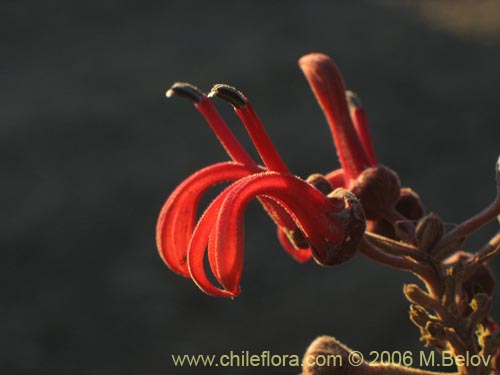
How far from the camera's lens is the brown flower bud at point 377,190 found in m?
2.64

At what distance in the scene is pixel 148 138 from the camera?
18672 millimetres

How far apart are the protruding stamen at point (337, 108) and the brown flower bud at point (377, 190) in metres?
0.11

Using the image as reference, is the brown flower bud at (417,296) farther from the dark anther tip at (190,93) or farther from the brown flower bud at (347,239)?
the dark anther tip at (190,93)

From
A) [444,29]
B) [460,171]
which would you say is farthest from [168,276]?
[444,29]

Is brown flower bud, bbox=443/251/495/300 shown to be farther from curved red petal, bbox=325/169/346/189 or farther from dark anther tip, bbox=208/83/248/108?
dark anther tip, bbox=208/83/248/108

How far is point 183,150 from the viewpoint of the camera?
18125mm

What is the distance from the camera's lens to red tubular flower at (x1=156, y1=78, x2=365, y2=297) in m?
2.08

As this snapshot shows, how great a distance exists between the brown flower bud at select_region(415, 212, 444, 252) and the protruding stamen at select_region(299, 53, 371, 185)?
428 mm

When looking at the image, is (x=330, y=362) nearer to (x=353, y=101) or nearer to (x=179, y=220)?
(x=179, y=220)

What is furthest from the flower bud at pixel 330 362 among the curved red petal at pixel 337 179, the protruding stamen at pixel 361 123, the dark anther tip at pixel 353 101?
the dark anther tip at pixel 353 101

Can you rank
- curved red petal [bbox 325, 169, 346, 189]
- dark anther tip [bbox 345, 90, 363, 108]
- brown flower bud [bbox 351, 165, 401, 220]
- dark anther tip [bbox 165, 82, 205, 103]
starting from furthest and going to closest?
dark anther tip [bbox 345, 90, 363, 108]
curved red petal [bbox 325, 169, 346, 189]
brown flower bud [bbox 351, 165, 401, 220]
dark anther tip [bbox 165, 82, 205, 103]

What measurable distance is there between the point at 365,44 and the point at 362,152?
2034cm

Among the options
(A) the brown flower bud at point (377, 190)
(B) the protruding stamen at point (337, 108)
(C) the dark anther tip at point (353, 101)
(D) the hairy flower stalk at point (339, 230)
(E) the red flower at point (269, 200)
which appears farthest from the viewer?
(C) the dark anther tip at point (353, 101)

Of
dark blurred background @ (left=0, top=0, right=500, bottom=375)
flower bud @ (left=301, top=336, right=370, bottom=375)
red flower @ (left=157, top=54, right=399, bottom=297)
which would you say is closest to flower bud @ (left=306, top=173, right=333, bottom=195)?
red flower @ (left=157, top=54, right=399, bottom=297)
